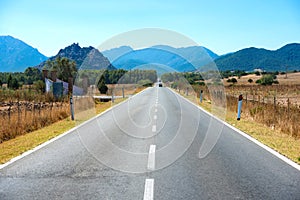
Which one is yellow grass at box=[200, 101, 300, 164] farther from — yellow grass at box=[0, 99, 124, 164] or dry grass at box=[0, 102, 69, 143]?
dry grass at box=[0, 102, 69, 143]

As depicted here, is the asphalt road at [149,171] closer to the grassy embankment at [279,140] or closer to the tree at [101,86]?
the grassy embankment at [279,140]

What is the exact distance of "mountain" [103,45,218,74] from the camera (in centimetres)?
1892

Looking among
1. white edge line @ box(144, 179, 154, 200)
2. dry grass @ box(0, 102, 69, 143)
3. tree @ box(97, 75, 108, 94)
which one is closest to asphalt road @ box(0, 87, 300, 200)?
white edge line @ box(144, 179, 154, 200)

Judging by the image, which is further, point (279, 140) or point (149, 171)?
point (279, 140)

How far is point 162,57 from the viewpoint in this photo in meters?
26.4

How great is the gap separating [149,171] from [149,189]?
1.26m

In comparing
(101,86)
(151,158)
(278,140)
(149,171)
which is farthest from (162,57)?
(101,86)

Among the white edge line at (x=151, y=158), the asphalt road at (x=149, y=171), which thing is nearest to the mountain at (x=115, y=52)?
the asphalt road at (x=149, y=171)

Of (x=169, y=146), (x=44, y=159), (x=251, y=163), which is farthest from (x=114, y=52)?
(x=251, y=163)

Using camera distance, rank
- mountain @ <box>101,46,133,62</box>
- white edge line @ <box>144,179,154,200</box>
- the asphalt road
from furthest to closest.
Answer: mountain @ <box>101,46,133,62</box>, the asphalt road, white edge line @ <box>144,179,154,200</box>

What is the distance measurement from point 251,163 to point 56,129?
893 centimetres

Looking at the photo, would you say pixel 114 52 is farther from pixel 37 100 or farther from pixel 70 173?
pixel 37 100

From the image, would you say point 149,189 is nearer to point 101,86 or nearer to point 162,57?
point 162,57

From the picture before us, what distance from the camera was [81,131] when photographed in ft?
43.8
